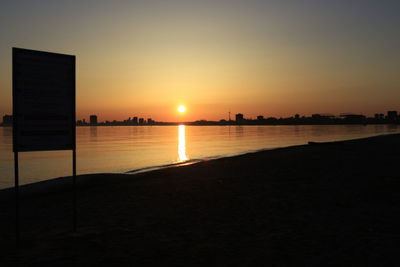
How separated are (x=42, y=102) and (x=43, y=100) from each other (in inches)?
1.9

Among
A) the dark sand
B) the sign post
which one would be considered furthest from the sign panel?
the dark sand

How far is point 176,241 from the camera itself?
679 centimetres

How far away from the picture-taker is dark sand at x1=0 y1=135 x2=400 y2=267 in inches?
230

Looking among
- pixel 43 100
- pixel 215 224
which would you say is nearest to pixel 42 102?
pixel 43 100

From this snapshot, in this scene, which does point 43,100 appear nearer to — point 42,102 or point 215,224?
point 42,102

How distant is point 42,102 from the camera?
6672mm

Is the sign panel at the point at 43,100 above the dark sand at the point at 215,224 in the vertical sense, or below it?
above

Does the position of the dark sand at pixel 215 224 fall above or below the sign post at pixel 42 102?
below

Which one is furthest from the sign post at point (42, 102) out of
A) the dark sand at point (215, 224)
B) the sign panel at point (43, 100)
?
the dark sand at point (215, 224)

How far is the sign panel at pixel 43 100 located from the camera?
6.37 m

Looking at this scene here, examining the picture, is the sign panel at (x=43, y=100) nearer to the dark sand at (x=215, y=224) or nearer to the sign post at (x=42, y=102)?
the sign post at (x=42, y=102)

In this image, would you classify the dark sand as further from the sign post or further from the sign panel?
the sign panel

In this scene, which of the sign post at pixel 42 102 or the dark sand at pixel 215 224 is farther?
the sign post at pixel 42 102

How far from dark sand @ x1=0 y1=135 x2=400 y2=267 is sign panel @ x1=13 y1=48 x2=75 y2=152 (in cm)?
218
